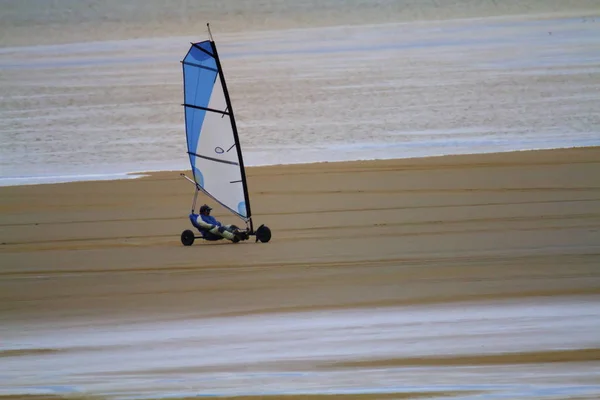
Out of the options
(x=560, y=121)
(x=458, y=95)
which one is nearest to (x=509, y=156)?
(x=560, y=121)

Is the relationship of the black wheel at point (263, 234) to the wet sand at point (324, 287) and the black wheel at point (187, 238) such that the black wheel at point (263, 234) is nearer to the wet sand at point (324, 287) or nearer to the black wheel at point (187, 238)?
the wet sand at point (324, 287)

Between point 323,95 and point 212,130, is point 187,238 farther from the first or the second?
point 323,95

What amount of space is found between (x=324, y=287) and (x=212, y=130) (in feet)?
1.59

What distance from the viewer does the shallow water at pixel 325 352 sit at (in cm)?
132

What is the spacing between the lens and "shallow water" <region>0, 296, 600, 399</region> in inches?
51.9

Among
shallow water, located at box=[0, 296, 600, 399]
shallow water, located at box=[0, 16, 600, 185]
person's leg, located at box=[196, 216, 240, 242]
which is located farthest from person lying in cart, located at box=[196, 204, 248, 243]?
shallow water, located at box=[0, 16, 600, 185]

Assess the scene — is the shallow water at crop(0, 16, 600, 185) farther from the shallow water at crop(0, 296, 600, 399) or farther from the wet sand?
the shallow water at crop(0, 296, 600, 399)

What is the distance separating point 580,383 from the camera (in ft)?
4.26

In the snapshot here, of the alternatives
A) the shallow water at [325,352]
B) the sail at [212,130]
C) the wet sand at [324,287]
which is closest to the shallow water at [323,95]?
the wet sand at [324,287]

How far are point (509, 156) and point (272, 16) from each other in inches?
61.3

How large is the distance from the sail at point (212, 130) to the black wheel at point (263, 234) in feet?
0.13

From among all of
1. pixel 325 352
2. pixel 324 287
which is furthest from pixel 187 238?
pixel 325 352

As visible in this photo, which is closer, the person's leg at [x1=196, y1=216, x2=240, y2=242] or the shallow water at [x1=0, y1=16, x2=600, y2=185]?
the person's leg at [x1=196, y1=216, x2=240, y2=242]

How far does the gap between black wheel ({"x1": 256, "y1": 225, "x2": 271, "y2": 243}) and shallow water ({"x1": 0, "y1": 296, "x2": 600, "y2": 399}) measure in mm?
381
